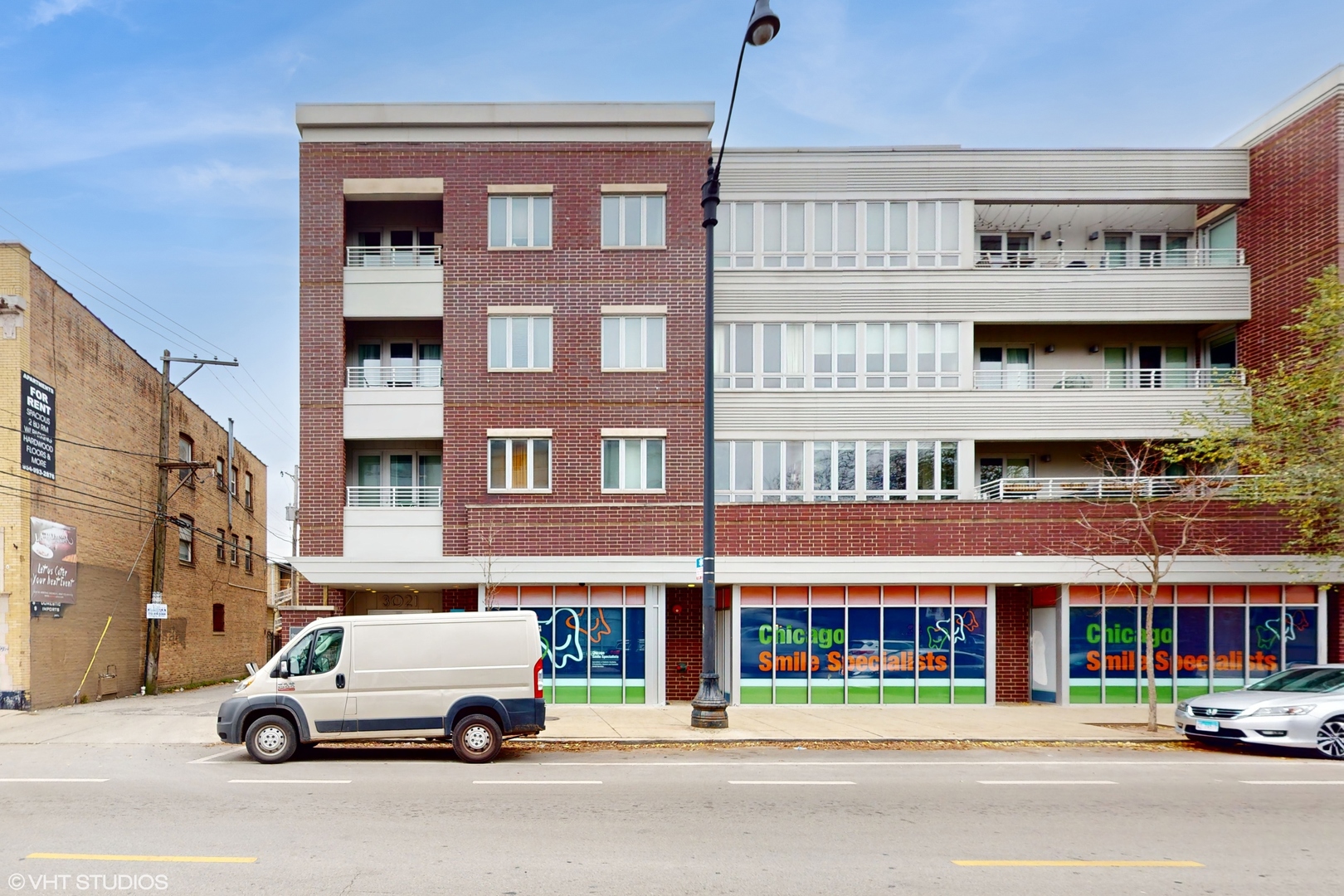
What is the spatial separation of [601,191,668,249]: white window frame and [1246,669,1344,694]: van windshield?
14.6 meters

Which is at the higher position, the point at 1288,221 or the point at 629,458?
the point at 1288,221

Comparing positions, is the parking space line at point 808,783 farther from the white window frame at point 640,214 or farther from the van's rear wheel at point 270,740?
the white window frame at point 640,214

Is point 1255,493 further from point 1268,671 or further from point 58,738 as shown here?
point 58,738

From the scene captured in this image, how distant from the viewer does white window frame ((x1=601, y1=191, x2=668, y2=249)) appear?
21.6 meters

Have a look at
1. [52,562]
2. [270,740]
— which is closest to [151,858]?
[270,740]

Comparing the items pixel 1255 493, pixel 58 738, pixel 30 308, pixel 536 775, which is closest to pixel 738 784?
pixel 536 775

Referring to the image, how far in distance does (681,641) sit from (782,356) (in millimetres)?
7119

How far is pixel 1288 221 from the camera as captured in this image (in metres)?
21.7

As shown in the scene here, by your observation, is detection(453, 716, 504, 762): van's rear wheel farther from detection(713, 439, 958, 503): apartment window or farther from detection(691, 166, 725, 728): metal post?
detection(713, 439, 958, 503): apartment window

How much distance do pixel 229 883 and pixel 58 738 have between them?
11.3 metres

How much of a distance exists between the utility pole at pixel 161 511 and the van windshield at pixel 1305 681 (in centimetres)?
2644

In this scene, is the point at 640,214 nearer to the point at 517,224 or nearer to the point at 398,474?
the point at 517,224

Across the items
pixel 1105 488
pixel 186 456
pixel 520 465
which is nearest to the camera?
pixel 520 465

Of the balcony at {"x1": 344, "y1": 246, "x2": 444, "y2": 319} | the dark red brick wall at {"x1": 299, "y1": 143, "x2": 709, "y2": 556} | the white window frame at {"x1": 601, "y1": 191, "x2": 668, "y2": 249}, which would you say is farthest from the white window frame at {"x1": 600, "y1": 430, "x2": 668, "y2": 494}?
the balcony at {"x1": 344, "y1": 246, "x2": 444, "y2": 319}
